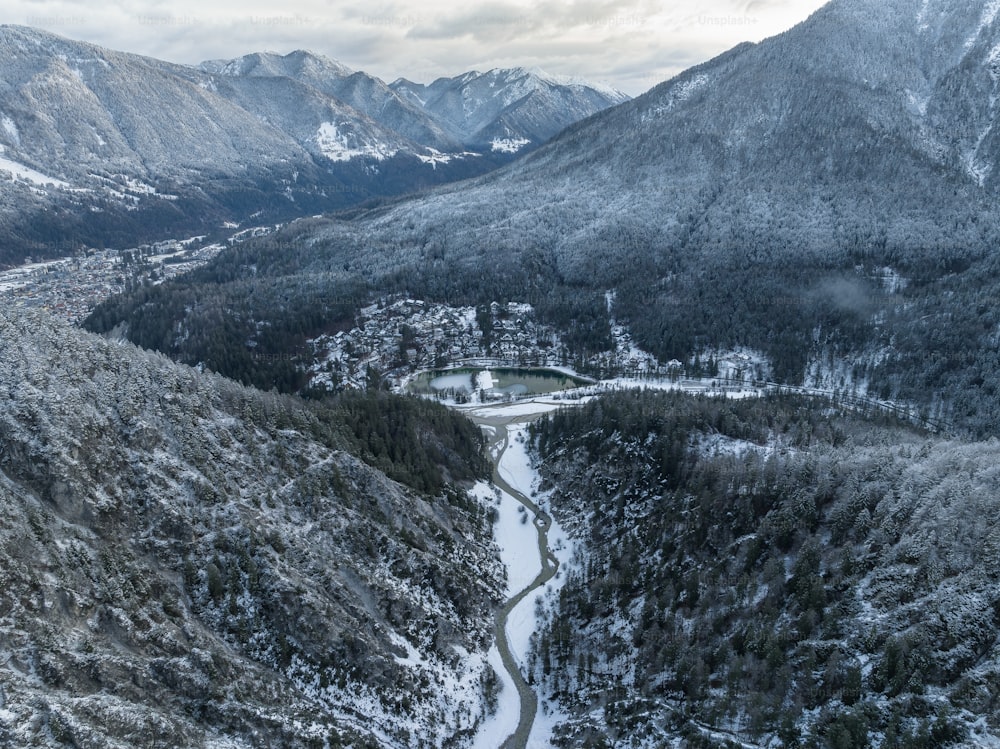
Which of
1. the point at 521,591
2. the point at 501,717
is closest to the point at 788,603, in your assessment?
the point at 501,717

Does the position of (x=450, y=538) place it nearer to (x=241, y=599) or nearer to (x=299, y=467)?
(x=299, y=467)

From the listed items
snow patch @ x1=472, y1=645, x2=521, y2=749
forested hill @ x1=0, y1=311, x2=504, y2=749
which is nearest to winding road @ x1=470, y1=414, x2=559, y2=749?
snow patch @ x1=472, y1=645, x2=521, y2=749

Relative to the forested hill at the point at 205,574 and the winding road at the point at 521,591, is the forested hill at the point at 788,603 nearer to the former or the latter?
the winding road at the point at 521,591

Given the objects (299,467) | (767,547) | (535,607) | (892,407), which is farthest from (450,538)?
(892,407)

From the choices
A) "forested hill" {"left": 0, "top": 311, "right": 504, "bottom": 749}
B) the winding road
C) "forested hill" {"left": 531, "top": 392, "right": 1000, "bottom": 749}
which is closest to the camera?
"forested hill" {"left": 0, "top": 311, "right": 504, "bottom": 749}

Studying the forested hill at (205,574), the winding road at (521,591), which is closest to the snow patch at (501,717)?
the winding road at (521,591)

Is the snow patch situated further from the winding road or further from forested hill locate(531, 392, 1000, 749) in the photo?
forested hill locate(531, 392, 1000, 749)

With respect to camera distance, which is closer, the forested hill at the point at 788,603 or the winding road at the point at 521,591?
the forested hill at the point at 788,603

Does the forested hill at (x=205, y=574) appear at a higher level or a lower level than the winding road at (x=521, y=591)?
higher
